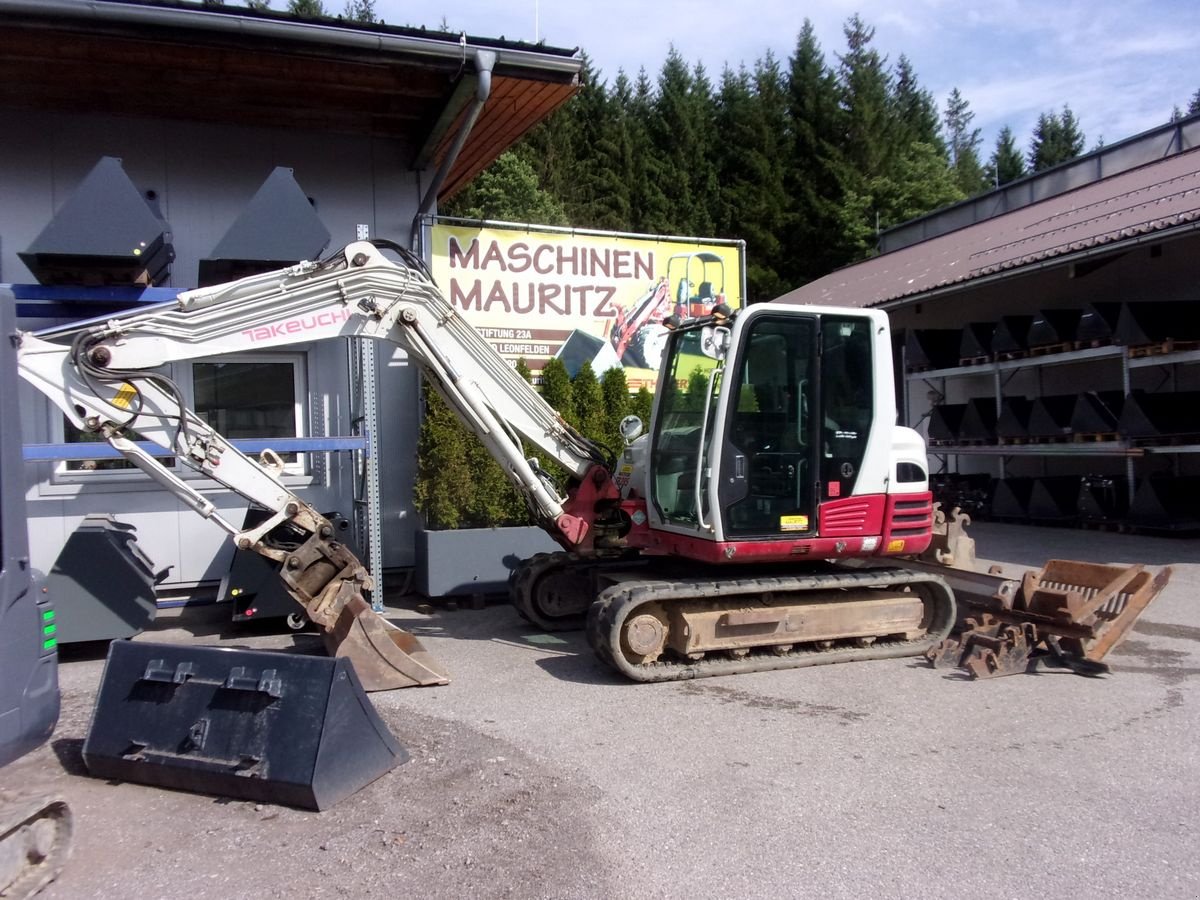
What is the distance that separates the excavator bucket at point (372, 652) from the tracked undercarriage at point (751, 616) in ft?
4.24

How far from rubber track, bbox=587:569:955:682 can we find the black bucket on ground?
6.51 ft

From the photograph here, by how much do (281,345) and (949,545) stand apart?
6.09 metres

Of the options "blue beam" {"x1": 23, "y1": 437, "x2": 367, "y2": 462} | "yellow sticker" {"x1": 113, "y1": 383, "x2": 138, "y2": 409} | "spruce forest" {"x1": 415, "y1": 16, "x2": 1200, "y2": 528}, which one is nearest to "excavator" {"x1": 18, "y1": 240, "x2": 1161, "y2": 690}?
"yellow sticker" {"x1": 113, "y1": 383, "x2": 138, "y2": 409}

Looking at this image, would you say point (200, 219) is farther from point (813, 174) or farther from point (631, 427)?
point (813, 174)

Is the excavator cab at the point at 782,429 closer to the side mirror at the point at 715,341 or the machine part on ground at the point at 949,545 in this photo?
the side mirror at the point at 715,341

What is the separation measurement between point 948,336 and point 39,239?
631 inches

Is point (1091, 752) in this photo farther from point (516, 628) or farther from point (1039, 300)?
point (1039, 300)

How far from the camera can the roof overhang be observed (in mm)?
8625

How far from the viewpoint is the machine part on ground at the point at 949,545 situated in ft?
28.6

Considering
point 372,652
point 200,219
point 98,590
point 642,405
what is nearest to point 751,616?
point 372,652

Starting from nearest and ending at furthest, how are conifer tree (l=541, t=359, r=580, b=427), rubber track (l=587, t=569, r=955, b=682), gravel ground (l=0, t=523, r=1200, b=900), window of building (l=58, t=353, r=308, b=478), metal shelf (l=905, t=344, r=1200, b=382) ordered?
gravel ground (l=0, t=523, r=1200, b=900) < rubber track (l=587, t=569, r=955, b=682) < window of building (l=58, t=353, r=308, b=478) < conifer tree (l=541, t=359, r=580, b=427) < metal shelf (l=905, t=344, r=1200, b=382)

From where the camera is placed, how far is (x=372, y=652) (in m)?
6.62

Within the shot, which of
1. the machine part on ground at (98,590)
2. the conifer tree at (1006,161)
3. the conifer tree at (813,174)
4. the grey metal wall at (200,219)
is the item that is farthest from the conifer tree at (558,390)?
the conifer tree at (1006,161)

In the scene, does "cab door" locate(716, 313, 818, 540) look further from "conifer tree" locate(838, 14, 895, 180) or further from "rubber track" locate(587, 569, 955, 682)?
"conifer tree" locate(838, 14, 895, 180)
